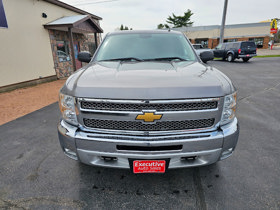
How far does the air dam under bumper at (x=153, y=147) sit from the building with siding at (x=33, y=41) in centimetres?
770

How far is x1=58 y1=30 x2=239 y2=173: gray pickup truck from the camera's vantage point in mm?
1700

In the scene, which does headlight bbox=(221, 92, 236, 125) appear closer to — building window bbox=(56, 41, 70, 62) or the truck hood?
the truck hood

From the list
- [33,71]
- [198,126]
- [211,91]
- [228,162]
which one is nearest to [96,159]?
[198,126]

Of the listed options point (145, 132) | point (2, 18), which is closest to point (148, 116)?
point (145, 132)

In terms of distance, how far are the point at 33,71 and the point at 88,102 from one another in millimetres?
8828

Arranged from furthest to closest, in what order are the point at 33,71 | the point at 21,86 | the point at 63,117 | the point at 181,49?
the point at 33,71 → the point at 21,86 → the point at 181,49 → the point at 63,117

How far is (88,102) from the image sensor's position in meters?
1.76

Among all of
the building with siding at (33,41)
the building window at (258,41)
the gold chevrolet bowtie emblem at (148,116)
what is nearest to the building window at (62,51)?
the building with siding at (33,41)

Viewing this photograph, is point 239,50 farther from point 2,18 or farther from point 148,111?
point 148,111

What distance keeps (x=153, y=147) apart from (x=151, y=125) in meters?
0.21

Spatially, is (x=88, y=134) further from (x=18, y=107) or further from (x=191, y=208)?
(x=18, y=107)

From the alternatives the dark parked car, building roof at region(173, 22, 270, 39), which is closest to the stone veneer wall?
the dark parked car

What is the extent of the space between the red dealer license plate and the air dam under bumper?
54 millimetres

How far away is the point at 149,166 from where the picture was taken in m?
1.81
